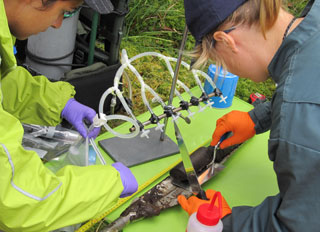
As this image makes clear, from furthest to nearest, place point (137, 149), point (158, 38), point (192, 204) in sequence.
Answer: point (158, 38)
point (137, 149)
point (192, 204)

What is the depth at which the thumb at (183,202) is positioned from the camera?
1387 millimetres

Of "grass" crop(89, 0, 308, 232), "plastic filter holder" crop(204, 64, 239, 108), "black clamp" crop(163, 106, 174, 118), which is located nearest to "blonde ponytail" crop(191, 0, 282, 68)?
"black clamp" crop(163, 106, 174, 118)

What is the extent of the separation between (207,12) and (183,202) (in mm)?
765

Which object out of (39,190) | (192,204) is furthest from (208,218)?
(39,190)

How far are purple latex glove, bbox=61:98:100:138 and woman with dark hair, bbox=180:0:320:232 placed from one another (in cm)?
66

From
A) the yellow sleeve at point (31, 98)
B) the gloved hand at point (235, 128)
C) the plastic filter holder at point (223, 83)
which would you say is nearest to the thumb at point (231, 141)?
the gloved hand at point (235, 128)

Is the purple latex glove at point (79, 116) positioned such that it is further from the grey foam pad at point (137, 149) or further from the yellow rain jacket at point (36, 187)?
the yellow rain jacket at point (36, 187)

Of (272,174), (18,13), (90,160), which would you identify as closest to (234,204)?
(272,174)

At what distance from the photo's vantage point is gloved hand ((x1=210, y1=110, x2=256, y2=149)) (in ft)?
5.50

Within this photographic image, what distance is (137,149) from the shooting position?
1.78 meters

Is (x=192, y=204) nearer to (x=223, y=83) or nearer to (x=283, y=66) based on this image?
(x=283, y=66)

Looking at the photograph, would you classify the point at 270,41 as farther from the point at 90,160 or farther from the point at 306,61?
the point at 90,160

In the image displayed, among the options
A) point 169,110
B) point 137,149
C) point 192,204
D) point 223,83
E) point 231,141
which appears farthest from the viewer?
point 223,83

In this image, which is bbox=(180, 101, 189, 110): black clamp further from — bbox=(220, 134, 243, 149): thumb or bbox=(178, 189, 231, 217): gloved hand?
bbox=(178, 189, 231, 217): gloved hand
